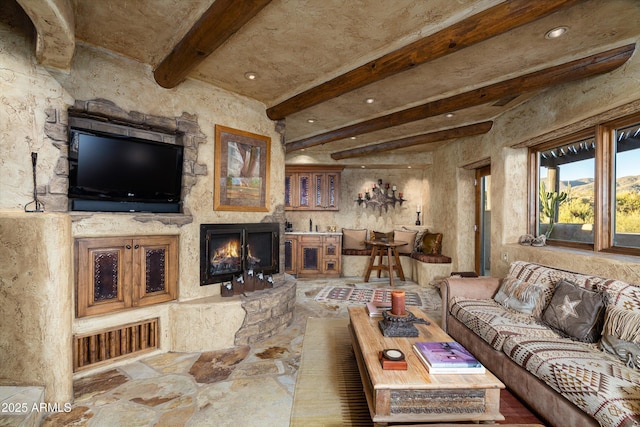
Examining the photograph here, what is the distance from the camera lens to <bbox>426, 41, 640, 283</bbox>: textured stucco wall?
7.47ft

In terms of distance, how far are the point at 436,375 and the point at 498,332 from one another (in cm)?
99

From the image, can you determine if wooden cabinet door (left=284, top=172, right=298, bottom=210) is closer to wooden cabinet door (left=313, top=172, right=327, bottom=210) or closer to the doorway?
wooden cabinet door (left=313, top=172, right=327, bottom=210)

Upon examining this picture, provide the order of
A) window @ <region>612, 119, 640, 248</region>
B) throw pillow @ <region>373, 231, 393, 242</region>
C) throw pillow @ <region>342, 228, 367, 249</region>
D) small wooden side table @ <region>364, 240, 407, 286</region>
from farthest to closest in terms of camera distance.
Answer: throw pillow @ <region>342, 228, 367, 249</region> < throw pillow @ <region>373, 231, 393, 242</region> < small wooden side table @ <region>364, 240, 407, 286</region> < window @ <region>612, 119, 640, 248</region>

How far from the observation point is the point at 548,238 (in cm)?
336

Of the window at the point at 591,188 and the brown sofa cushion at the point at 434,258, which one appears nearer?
the window at the point at 591,188

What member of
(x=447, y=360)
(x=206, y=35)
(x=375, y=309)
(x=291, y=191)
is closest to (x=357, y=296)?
(x=375, y=309)

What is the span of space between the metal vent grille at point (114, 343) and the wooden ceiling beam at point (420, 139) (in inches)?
168

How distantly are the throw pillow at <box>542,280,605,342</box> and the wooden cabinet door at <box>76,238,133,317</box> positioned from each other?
340 centimetres

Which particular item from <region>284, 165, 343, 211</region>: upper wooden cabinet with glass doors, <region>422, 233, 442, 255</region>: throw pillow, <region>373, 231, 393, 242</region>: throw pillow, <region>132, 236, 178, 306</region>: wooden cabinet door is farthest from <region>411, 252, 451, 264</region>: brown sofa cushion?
<region>132, 236, 178, 306</region>: wooden cabinet door

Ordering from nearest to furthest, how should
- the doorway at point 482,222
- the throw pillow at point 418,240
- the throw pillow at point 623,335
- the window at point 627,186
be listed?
the throw pillow at point 623,335 < the window at point 627,186 < the doorway at point 482,222 < the throw pillow at point 418,240

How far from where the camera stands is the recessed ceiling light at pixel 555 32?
2.02 meters

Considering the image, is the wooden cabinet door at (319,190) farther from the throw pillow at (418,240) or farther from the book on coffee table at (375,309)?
the book on coffee table at (375,309)

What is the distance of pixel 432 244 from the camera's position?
17.5 ft

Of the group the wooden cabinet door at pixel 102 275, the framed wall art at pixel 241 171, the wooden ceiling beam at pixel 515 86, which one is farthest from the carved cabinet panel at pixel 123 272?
the wooden ceiling beam at pixel 515 86
